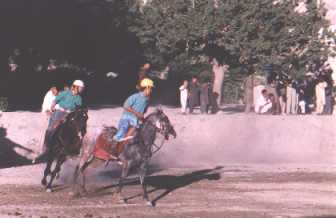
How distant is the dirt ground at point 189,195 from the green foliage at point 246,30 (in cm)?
1852

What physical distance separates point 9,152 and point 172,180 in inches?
356

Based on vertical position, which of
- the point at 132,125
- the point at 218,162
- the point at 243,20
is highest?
the point at 243,20

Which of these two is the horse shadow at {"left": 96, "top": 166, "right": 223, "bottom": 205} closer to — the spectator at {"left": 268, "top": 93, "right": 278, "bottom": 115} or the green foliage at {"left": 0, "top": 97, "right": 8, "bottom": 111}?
the spectator at {"left": 268, "top": 93, "right": 278, "bottom": 115}

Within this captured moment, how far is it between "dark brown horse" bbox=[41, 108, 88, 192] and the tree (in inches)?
963

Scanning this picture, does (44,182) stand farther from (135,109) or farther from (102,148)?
(135,109)

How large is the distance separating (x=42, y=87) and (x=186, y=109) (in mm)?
15429

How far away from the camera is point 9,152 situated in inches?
1164

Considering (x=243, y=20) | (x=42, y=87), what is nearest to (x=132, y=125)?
(x=243, y=20)

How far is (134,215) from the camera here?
51.5 feet

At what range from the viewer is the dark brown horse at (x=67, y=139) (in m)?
19.1

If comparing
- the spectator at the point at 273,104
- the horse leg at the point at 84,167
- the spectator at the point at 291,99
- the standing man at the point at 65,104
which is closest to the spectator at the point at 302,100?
the spectator at the point at 291,99

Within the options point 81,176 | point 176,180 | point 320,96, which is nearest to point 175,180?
point 176,180

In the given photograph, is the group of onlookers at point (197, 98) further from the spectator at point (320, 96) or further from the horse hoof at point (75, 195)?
the horse hoof at point (75, 195)

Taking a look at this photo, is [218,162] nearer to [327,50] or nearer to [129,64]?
[327,50]
